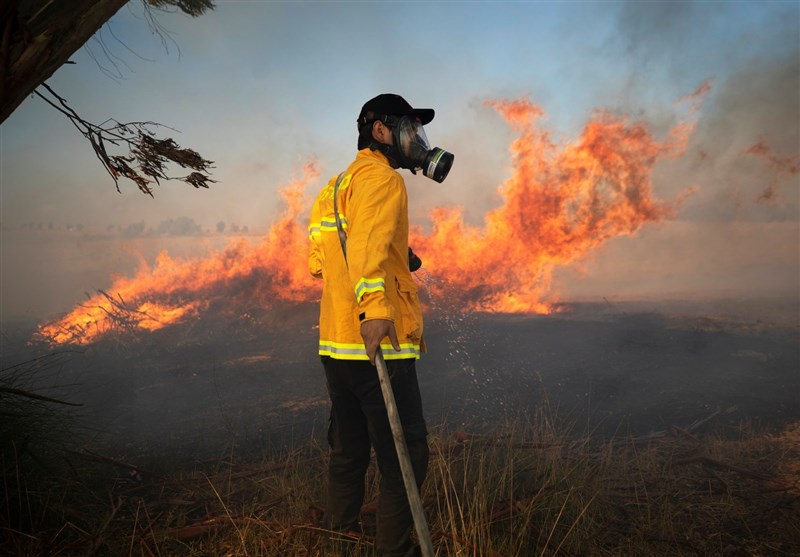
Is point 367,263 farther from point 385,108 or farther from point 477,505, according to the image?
point 477,505

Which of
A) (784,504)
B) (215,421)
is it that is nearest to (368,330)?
(784,504)

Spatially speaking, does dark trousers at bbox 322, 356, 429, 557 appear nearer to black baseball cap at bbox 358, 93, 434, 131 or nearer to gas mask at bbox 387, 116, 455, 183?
gas mask at bbox 387, 116, 455, 183

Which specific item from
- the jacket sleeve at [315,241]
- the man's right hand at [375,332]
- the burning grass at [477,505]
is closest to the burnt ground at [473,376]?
the burning grass at [477,505]

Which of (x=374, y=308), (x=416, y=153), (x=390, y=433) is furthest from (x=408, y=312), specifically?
(x=416, y=153)

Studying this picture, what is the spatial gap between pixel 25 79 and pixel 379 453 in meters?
2.74

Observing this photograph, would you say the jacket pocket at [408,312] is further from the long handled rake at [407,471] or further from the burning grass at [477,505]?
the burning grass at [477,505]

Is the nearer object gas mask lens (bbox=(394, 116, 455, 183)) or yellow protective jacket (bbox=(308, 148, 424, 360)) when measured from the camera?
yellow protective jacket (bbox=(308, 148, 424, 360))

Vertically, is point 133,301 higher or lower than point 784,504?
higher

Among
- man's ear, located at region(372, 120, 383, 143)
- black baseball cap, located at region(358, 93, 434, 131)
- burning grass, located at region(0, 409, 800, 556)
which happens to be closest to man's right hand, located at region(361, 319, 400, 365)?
burning grass, located at region(0, 409, 800, 556)

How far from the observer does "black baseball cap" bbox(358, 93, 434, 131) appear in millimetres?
2869

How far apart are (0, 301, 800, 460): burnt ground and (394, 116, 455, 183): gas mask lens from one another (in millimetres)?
3033

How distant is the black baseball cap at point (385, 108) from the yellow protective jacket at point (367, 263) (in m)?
0.21

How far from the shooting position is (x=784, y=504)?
366 centimetres

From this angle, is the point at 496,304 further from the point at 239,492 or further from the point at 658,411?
the point at 239,492
